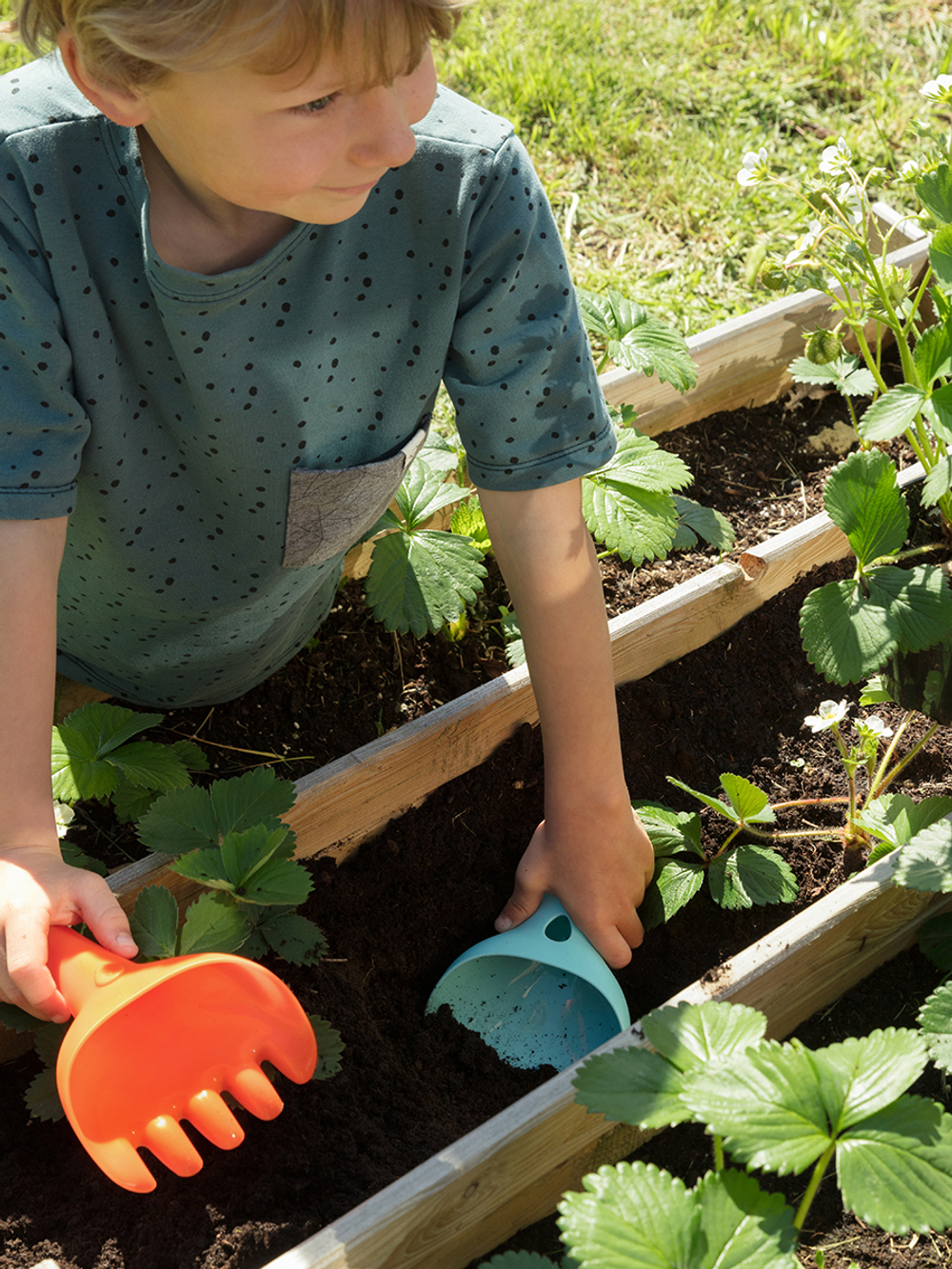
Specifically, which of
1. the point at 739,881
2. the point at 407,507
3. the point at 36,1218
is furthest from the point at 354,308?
the point at 36,1218

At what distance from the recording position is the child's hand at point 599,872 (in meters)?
1.34

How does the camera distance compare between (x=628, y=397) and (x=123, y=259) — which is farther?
(x=628, y=397)

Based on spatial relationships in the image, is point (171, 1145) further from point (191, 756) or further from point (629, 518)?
point (629, 518)

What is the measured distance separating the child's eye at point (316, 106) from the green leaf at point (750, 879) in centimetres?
103

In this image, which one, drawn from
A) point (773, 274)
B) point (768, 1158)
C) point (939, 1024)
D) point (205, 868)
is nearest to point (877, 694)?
point (939, 1024)

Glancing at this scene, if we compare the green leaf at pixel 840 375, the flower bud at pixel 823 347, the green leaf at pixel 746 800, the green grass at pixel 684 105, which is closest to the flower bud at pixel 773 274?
the flower bud at pixel 823 347

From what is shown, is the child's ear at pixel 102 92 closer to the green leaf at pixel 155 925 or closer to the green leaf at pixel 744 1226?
the green leaf at pixel 155 925

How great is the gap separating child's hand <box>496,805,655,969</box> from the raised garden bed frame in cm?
13

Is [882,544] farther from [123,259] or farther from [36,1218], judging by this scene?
[36,1218]

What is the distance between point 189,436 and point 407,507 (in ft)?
1.74

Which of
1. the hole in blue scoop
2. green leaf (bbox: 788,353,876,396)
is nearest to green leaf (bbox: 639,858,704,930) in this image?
the hole in blue scoop

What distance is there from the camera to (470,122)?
41.2 inches

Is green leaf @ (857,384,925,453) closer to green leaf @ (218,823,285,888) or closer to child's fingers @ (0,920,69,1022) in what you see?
green leaf @ (218,823,285,888)

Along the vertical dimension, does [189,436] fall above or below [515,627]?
above
